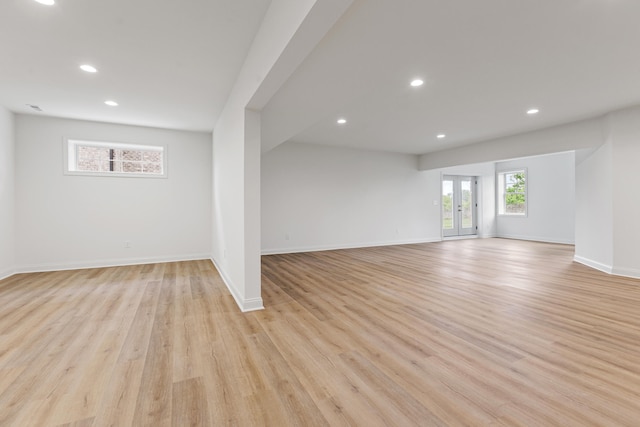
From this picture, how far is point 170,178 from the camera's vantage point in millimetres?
5676

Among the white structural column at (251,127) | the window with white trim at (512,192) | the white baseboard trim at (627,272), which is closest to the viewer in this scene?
the white structural column at (251,127)

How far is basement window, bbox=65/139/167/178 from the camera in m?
5.10

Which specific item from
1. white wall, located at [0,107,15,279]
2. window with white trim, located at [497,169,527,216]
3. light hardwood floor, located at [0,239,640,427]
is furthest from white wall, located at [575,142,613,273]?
white wall, located at [0,107,15,279]

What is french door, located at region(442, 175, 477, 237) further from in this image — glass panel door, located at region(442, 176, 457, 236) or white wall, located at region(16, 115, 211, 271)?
white wall, located at region(16, 115, 211, 271)

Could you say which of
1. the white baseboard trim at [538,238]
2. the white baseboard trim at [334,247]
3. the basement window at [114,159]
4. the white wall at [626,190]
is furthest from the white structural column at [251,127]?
the white baseboard trim at [538,238]

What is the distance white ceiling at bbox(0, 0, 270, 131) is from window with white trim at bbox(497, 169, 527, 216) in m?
9.48

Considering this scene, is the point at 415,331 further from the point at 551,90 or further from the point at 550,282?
the point at 551,90

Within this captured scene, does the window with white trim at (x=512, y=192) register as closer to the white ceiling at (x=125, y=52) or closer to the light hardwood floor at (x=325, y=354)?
the light hardwood floor at (x=325, y=354)

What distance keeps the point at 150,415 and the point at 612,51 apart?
4.85 meters

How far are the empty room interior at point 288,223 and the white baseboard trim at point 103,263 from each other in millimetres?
28

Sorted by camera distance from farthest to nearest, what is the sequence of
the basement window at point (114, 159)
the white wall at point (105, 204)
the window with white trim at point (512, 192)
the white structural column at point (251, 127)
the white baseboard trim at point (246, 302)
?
1. the window with white trim at point (512, 192)
2. the basement window at point (114, 159)
3. the white wall at point (105, 204)
4. the white baseboard trim at point (246, 302)
5. the white structural column at point (251, 127)

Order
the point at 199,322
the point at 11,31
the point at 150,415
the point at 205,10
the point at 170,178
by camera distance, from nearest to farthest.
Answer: the point at 150,415 < the point at 205,10 < the point at 11,31 < the point at 199,322 < the point at 170,178

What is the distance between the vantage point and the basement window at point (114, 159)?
510 centimetres

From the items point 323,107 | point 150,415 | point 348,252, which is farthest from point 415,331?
point 348,252
